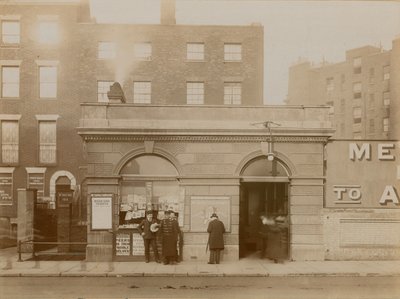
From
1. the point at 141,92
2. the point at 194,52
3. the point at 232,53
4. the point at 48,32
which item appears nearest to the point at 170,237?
the point at 141,92

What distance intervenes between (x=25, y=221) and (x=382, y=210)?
15.2 metres

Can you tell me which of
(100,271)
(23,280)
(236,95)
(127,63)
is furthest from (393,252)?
(127,63)

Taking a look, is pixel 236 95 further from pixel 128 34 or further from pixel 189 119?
pixel 189 119

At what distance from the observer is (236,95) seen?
3781 cm

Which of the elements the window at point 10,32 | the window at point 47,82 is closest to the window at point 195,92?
the window at point 47,82

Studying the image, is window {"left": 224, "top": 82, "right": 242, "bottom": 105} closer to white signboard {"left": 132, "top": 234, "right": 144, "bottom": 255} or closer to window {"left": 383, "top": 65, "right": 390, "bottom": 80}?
white signboard {"left": 132, "top": 234, "right": 144, "bottom": 255}

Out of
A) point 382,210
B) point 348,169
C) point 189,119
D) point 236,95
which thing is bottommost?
point 382,210

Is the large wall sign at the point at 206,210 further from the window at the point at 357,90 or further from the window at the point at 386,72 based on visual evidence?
the window at the point at 357,90

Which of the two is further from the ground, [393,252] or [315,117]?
[315,117]

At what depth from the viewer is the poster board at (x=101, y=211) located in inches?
786

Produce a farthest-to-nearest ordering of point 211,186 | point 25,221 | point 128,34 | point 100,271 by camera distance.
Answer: point 128,34 → point 25,221 → point 211,186 → point 100,271

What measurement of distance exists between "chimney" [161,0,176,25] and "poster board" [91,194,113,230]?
21.5 metres

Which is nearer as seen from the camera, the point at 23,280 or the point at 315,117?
the point at 23,280

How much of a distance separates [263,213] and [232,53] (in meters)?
17.2
